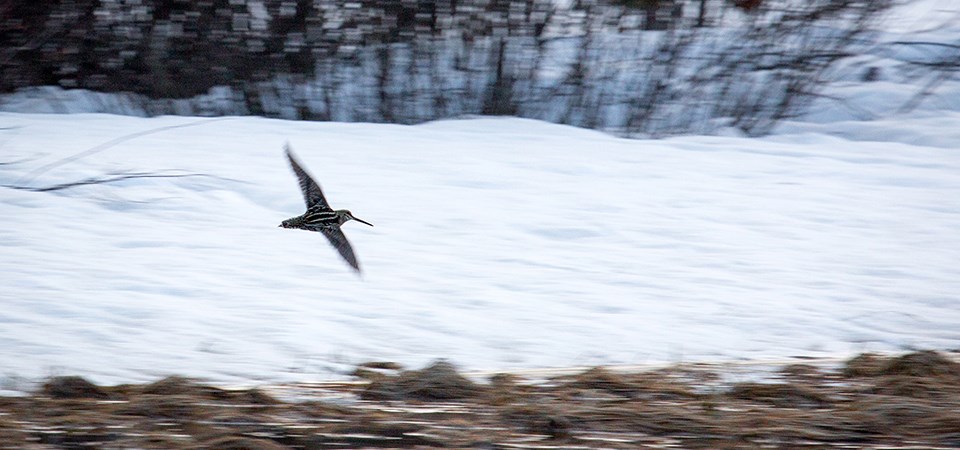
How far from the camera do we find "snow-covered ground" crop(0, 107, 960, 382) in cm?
489

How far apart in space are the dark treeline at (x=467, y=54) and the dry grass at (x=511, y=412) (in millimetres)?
4870

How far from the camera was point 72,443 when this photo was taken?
131 inches

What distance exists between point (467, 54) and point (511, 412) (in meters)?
5.61

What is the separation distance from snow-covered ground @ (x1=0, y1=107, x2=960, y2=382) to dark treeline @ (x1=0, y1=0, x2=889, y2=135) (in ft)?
1.53

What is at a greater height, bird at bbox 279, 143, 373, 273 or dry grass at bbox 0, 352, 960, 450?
bird at bbox 279, 143, 373, 273

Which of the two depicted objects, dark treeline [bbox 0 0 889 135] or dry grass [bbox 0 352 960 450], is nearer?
dry grass [bbox 0 352 960 450]

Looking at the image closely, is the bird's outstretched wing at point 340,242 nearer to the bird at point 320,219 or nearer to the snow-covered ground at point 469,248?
the bird at point 320,219

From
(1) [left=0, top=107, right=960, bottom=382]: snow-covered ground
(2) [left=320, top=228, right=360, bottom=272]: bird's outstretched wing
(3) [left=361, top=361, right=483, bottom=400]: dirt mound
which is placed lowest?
(1) [left=0, top=107, right=960, bottom=382]: snow-covered ground

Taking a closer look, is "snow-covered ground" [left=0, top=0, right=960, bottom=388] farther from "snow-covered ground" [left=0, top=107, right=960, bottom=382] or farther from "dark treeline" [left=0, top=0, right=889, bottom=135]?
"dark treeline" [left=0, top=0, right=889, bottom=135]

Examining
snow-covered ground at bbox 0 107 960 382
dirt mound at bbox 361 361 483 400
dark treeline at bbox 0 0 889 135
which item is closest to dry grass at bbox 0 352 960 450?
dirt mound at bbox 361 361 483 400

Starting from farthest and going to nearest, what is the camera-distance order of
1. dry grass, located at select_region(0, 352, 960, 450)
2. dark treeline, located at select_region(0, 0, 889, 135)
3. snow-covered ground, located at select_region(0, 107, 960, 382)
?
dark treeline, located at select_region(0, 0, 889, 135)
snow-covered ground, located at select_region(0, 107, 960, 382)
dry grass, located at select_region(0, 352, 960, 450)

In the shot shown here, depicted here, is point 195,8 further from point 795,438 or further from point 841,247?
point 795,438

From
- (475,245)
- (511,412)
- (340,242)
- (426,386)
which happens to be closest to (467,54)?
(475,245)

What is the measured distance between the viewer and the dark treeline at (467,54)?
351 inches
